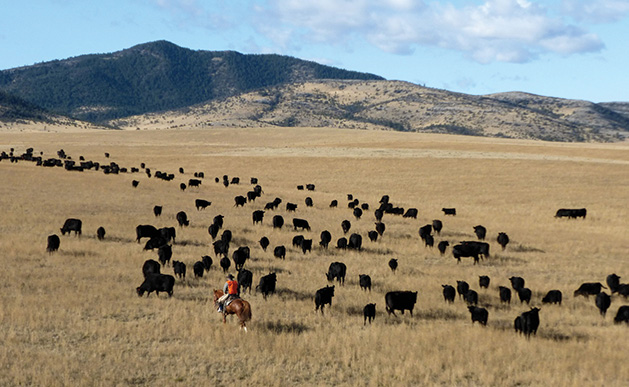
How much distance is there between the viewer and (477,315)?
16.0 meters

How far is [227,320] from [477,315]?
696cm

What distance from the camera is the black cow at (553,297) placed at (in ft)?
61.8

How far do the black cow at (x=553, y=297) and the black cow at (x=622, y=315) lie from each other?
1882 mm

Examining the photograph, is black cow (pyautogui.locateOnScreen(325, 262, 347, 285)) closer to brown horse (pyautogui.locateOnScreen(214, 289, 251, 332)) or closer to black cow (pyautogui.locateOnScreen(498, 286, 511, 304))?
black cow (pyautogui.locateOnScreen(498, 286, 511, 304))

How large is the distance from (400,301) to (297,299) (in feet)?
10.6

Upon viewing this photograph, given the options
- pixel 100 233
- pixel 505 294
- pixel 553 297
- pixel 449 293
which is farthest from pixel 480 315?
pixel 100 233

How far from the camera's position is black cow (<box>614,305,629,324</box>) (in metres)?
17.2

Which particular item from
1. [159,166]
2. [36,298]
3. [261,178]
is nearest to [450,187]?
[261,178]

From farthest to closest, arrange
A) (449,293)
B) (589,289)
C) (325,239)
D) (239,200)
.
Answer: (239,200) → (325,239) → (589,289) → (449,293)

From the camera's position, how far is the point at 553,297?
18.9 m

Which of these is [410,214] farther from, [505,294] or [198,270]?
[198,270]

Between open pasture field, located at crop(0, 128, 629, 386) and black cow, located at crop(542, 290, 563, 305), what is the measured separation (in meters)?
0.40

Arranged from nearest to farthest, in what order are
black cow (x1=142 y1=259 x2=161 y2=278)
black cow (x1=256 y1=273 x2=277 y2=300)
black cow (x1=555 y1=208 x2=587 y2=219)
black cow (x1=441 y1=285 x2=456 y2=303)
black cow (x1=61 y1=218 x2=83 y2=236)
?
1. black cow (x1=256 y1=273 x2=277 y2=300)
2. black cow (x1=441 y1=285 x2=456 y2=303)
3. black cow (x1=142 y1=259 x2=161 y2=278)
4. black cow (x1=61 y1=218 x2=83 y2=236)
5. black cow (x1=555 y1=208 x2=587 y2=219)

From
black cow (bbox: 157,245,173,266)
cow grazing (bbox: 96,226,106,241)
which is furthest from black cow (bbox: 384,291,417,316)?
cow grazing (bbox: 96,226,106,241)
